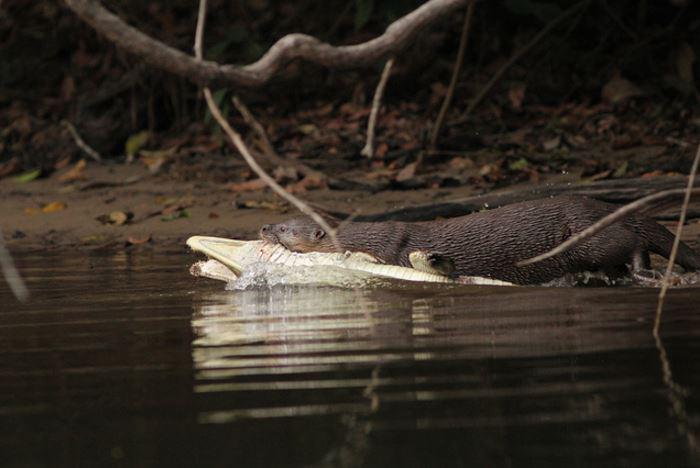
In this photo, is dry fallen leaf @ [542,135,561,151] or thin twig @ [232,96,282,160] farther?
dry fallen leaf @ [542,135,561,151]

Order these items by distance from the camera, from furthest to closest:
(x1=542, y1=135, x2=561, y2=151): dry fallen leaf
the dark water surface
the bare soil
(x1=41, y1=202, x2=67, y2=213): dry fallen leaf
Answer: (x1=542, y1=135, x2=561, y2=151): dry fallen leaf
(x1=41, y1=202, x2=67, y2=213): dry fallen leaf
the bare soil
the dark water surface

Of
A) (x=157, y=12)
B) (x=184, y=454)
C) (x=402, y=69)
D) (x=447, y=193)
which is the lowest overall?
(x=184, y=454)

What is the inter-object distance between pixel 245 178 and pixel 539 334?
6766 millimetres

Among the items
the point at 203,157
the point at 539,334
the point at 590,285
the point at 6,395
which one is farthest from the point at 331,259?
the point at 203,157

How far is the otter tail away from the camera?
6.24 m

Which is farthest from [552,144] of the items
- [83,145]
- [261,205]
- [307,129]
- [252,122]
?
[252,122]

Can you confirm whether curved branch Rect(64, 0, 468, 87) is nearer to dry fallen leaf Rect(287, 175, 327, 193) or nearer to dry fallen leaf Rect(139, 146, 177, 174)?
dry fallen leaf Rect(287, 175, 327, 193)

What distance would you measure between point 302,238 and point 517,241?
1203 mm

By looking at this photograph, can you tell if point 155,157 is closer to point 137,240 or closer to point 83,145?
point 83,145

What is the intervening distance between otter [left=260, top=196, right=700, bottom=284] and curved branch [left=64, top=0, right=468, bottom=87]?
4.76ft

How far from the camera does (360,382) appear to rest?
11.1 feet

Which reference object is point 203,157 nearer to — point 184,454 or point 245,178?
point 245,178

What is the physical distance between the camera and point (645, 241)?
6.23 metres

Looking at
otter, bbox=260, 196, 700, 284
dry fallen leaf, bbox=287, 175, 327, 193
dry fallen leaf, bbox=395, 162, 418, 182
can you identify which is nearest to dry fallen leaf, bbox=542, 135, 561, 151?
dry fallen leaf, bbox=395, 162, 418, 182
